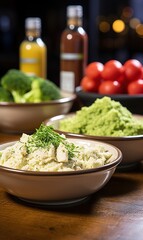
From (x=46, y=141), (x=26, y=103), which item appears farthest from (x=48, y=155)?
(x=26, y=103)

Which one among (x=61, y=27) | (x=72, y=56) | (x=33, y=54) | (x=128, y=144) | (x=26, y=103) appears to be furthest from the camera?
(x=61, y=27)

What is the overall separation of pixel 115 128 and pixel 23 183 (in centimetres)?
40

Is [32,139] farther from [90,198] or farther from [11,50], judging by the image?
[11,50]

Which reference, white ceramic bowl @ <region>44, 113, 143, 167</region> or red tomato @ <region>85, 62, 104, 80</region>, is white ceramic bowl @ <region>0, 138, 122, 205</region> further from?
red tomato @ <region>85, 62, 104, 80</region>

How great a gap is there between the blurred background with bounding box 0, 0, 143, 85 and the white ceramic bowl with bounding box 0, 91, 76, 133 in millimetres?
2945

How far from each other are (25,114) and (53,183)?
2.42 feet

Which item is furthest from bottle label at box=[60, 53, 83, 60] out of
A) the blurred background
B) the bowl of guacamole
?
the blurred background

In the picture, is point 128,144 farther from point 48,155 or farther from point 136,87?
point 136,87

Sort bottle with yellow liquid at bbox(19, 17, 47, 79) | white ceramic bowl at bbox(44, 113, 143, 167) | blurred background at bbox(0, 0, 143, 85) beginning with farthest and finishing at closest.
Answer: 1. blurred background at bbox(0, 0, 143, 85)
2. bottle with yellow liquid at bbox(19, 17, 47, 79)
3. white ceramic bowl at bbox(44, 113, 143, 167)

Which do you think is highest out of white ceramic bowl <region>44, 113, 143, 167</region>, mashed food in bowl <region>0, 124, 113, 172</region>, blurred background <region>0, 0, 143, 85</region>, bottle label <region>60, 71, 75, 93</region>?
mashed food in bowl <region>0, 124, 113, 172</region>

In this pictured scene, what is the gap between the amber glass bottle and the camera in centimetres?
217

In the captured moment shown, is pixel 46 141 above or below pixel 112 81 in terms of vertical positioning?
above

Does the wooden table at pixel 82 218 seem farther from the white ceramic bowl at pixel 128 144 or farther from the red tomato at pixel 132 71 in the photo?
the red tomato at pixel 132 71

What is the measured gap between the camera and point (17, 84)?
1796 mm
